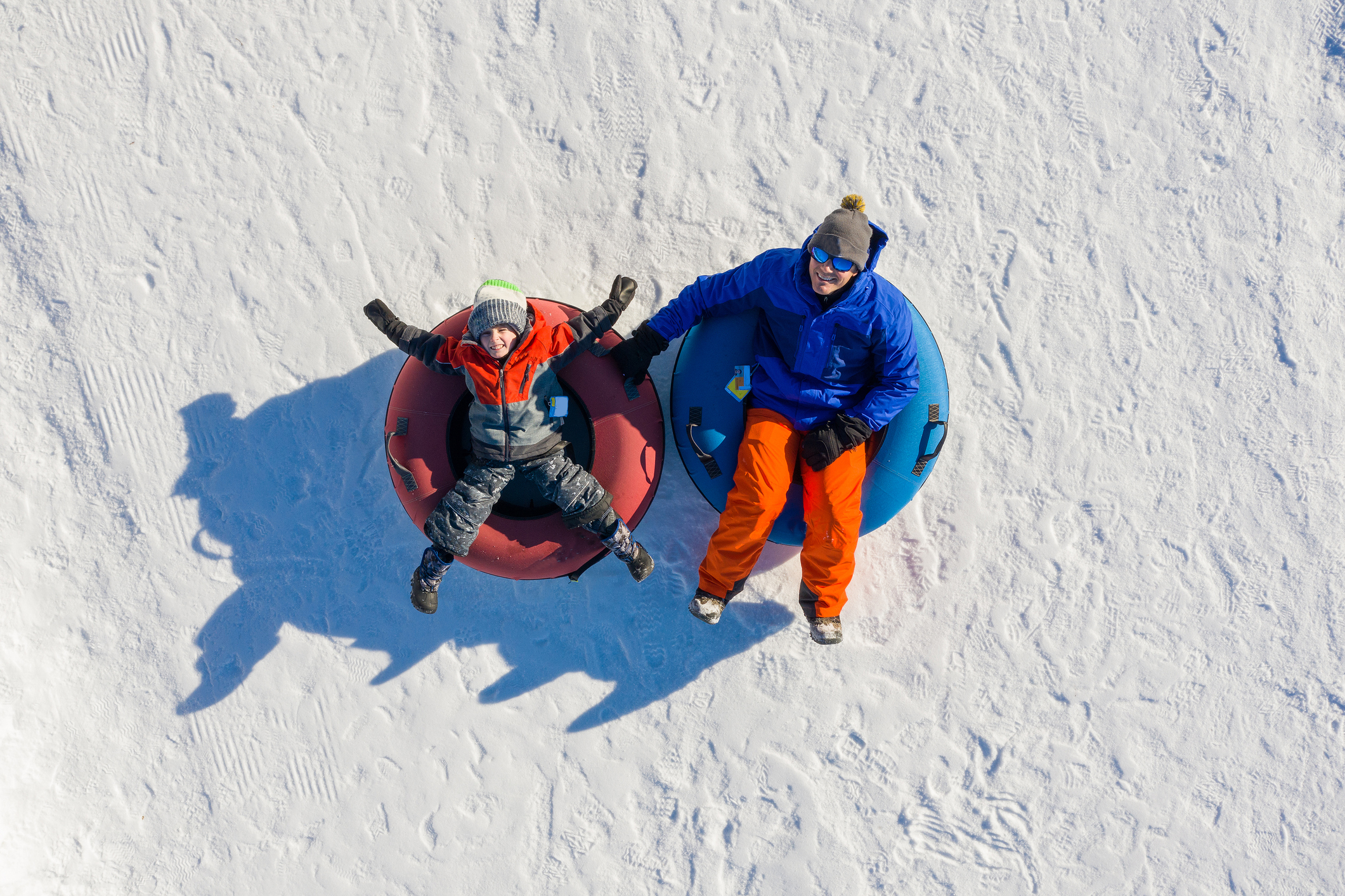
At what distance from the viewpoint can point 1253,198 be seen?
2.33 metres

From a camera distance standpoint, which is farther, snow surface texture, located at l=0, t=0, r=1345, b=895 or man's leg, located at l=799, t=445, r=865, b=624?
snow surface texture, located at l=0, t=0, r=1345, b=895

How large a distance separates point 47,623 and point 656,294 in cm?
215

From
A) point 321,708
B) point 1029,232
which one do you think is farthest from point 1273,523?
point 321,708

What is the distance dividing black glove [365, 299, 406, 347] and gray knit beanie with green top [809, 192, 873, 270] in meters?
1.06

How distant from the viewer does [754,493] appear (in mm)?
1970

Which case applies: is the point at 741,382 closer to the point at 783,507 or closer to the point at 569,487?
the point at 783,507

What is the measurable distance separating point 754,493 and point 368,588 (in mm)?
1265

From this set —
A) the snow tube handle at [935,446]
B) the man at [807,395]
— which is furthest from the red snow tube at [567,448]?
the snow tube handle at [935,446]

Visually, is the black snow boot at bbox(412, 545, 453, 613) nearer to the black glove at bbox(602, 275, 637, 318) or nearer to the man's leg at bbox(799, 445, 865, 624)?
the black glove at bbox(602, 275, 637, 318)

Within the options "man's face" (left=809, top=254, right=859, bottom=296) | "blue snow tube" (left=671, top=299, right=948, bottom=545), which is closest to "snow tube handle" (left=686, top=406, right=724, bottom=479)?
"blue snow tube" (left=671, top=299, right=948, bottom=545)

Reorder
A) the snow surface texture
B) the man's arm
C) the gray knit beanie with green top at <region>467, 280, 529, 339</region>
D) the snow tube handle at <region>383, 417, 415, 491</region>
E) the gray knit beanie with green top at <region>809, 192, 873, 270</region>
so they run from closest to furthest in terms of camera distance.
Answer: the gray knit beanie with green top at <region>809, 192, 873, 270</region> → the gray knit beanie with green top at <region>467, 280, 529, 339</region> → the man's arm → the snow tube handle at <region>383, 417, 415, 491</region> → the snow surface texture

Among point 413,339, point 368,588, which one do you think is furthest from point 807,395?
point 368,588

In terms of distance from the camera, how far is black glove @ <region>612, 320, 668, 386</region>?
1.99 meters

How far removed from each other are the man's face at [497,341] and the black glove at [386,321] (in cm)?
28
